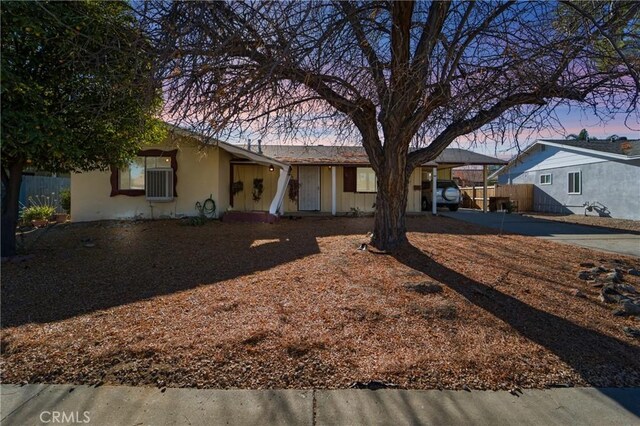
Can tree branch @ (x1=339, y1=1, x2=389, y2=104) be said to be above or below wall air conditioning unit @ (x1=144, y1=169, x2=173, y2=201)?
above

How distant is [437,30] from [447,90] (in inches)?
37.8

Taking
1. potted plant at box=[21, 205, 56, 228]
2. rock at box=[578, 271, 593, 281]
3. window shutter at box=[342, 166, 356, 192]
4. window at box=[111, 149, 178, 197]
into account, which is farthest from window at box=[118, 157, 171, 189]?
rock at box=[578, 271, 593, 281]

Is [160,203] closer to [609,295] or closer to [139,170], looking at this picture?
[139,170]

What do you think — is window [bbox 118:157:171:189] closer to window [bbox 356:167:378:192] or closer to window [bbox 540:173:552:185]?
window [bbox 356:167:378:192]

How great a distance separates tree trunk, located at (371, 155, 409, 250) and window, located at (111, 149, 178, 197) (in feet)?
30.4

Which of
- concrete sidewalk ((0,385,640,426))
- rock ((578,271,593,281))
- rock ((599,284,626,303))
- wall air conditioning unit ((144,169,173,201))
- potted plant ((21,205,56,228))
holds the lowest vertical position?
concrete sidewalk ((0,385,640,426))

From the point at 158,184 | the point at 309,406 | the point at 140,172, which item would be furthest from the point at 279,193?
the point at 309,406

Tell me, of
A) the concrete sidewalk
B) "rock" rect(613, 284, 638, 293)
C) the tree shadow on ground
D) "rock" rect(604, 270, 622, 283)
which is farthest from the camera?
"rock" rect(604, 270, 622, 283)

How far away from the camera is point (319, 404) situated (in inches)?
122

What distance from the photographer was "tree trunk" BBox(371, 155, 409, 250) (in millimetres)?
7141

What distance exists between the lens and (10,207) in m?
8.07

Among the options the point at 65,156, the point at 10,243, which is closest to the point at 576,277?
the point at 65,156

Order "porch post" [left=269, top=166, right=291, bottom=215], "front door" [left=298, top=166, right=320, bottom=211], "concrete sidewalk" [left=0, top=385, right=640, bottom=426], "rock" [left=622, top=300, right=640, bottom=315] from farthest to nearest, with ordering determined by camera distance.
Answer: "front door" [left=298, top=166, right=320, bottom=211] < "porch post" [left=269, top=166, right=291, bottom=215] < "rock" [left=622, top=300, right=640, bottom=315] < "concrete sidewalk" [left=0, top=385, right=640, bottom=426]

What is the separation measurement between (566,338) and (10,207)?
992cm
